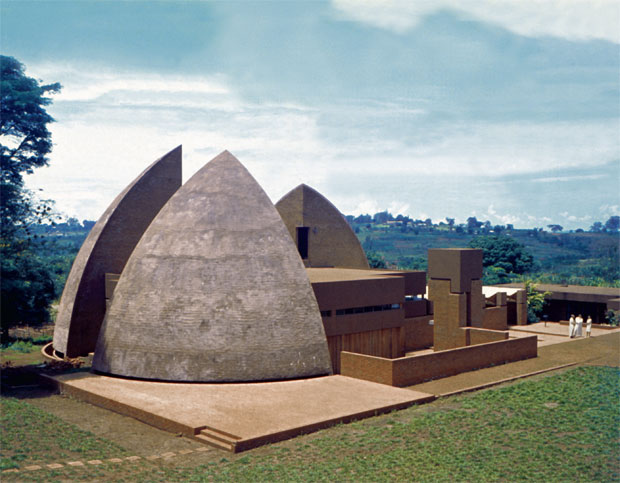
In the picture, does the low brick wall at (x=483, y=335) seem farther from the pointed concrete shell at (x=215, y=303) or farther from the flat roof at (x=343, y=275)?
the pointed concrete shell at (x=215, y=303)

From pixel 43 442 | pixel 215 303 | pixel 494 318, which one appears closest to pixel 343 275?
pixel 215 303

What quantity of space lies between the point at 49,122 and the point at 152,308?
10018mm

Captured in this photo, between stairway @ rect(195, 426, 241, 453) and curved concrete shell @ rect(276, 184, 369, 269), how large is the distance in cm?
2606

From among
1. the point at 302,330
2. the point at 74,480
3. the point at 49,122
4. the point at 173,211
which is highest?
the point at 49,122

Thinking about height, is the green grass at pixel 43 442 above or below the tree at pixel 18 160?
below

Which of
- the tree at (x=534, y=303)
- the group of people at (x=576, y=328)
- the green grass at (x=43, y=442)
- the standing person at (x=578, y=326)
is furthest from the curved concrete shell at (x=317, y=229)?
the green grass at (x=43, y=442)

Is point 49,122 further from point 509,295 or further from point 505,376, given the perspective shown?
point 509,295

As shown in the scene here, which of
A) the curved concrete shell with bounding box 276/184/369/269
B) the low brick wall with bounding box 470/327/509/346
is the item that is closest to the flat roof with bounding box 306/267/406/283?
the low brick wall with bounding box 470/327/509/346

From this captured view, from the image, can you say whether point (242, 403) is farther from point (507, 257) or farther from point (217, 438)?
point (507, 257)

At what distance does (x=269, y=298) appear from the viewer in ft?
83.6

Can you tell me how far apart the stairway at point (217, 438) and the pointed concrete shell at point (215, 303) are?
5.75 meters

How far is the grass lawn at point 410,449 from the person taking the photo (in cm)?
1507

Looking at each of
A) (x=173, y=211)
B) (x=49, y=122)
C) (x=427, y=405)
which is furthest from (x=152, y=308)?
(x=427, y=405)

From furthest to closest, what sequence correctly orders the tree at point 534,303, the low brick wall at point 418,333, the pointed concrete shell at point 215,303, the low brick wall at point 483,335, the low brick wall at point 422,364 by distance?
1. the tree at point 534,303
2. the low brick wall at point 418,333
3. the low brick wall at point 483,335
4. the low brick wall at point 422,364
5. the pointed concrete shell at point 215,303
